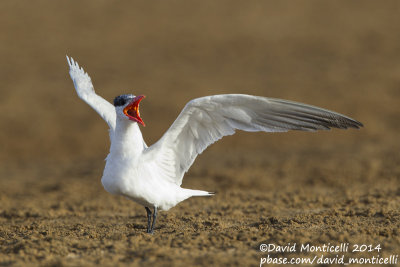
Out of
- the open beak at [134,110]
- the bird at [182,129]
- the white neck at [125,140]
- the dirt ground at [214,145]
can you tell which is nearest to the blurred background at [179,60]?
the dirt ground at [214,145]

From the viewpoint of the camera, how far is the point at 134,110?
266 inches

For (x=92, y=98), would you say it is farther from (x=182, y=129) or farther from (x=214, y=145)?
(x=214, y=145)

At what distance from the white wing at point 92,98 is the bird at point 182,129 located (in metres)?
1.10

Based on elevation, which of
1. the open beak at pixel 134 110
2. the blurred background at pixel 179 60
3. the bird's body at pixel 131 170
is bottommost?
the bird's body at pixel 131 170

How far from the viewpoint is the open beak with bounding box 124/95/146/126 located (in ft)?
21.8

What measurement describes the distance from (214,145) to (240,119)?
475 inches

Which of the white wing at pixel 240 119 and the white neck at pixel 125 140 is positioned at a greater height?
the white wing at pixel 240 119

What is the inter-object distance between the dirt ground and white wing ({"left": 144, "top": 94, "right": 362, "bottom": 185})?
1185 millimetres

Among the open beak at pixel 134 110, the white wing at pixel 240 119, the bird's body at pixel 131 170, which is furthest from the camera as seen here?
the white wing at pixel 240 119

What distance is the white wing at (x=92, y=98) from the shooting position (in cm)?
828

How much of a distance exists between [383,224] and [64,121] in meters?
15.7

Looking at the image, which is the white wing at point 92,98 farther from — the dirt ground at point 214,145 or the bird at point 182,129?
the dirt ground at point 214,145

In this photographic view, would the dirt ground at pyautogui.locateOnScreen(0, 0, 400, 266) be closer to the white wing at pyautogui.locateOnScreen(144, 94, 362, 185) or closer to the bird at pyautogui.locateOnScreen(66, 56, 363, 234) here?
the bird at pyautogui.locateOnScreen(66, 56, 363, 234)

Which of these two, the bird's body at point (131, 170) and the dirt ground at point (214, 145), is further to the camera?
the bird's body at point (131, 170)
